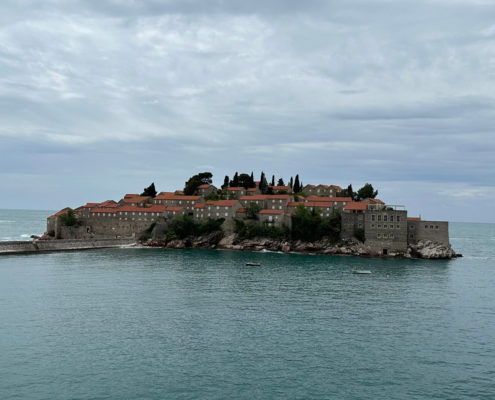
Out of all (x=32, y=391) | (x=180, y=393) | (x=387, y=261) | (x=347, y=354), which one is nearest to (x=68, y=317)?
(x=32, y=391)

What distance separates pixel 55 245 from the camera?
96.1m

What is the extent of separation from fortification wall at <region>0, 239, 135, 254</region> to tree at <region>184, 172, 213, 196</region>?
24.4 meters

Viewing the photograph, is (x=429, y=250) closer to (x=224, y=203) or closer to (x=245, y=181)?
(x=224, y=203)

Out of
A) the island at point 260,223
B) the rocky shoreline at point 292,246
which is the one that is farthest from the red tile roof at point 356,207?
the rocky shoreline at point 292,246

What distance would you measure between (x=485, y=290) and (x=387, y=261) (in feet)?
103

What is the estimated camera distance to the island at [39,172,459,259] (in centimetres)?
9475

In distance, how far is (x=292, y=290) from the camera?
53.6m

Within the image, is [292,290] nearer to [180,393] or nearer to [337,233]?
[180,393]

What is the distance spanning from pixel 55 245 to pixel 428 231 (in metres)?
77.8

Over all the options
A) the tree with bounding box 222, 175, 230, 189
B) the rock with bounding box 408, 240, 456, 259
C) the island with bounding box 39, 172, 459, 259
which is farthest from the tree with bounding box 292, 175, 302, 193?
the rock with bounding box 408, 240, 456, 259

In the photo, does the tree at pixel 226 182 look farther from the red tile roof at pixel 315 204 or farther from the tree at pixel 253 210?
the red tile roof at pixel 315 204

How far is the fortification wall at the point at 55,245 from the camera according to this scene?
8619cm

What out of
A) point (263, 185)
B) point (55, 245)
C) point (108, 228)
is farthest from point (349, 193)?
point (55, 245)

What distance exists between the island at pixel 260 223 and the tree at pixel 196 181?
1.50 feet
